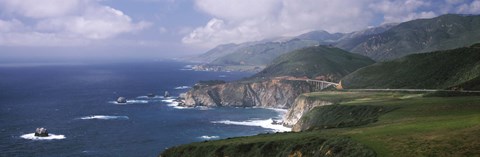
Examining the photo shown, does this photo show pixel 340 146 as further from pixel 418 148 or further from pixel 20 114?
pixel 20 114

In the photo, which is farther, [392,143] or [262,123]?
[262,123]

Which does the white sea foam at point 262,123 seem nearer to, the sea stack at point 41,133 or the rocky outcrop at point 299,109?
the rocky outcrop at point 299,109

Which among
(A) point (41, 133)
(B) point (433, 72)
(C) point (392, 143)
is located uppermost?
(B) point (433, 72)

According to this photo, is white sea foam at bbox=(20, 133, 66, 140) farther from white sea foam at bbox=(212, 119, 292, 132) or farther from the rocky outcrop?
the rocky outcrop

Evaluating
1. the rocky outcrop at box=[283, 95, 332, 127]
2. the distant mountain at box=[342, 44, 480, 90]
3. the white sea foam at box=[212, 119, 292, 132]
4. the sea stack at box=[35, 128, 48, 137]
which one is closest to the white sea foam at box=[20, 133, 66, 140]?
the sea stack at box=[35, 128, 48, 137]

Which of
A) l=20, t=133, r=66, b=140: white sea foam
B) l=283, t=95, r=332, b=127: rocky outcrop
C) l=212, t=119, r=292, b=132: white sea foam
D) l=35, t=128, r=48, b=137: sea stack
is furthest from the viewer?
l=283, t=95, r=332, b=127: rocky outcrop

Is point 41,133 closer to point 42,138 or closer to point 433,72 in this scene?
point 42,138

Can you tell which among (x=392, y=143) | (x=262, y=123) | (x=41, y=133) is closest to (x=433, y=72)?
(x=262, y=123)

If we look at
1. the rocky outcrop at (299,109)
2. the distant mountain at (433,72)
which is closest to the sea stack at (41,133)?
the rocky outcrop at (299,109)

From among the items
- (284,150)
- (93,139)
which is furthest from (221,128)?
(284,150)
